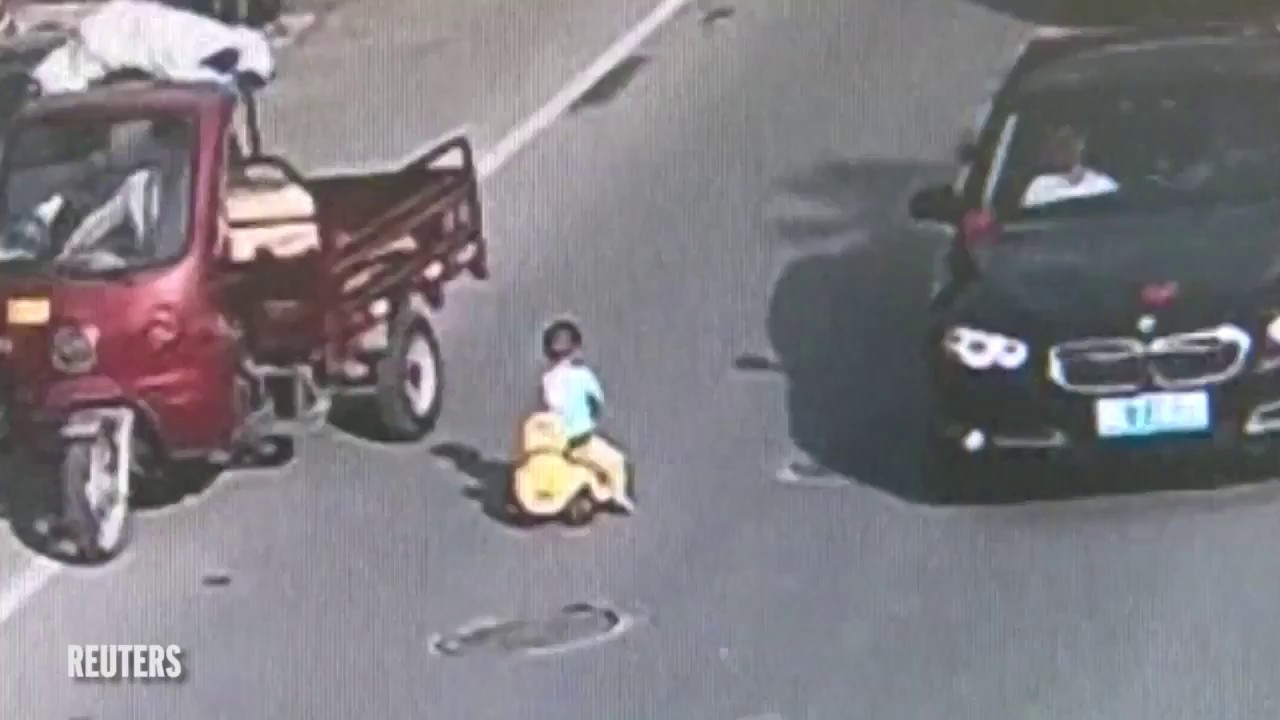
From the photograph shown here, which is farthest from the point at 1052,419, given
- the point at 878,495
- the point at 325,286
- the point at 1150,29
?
the point at 325,286

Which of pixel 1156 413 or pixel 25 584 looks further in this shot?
pixel 25 584

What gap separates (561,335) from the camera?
1.93 meters

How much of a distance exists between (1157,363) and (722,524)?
Answer: 0.44 m

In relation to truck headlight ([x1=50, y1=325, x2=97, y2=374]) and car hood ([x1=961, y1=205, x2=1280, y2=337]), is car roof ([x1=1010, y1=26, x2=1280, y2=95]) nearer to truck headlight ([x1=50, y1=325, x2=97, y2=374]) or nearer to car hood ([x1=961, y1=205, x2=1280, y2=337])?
car hood ([x1=961, y1=205, x2=1280, y2=337])

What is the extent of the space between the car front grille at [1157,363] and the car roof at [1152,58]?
0.84 feet

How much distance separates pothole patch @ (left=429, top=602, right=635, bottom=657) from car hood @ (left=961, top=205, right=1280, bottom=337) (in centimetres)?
46

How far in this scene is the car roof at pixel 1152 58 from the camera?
6.22 ft

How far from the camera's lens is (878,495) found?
1.90m

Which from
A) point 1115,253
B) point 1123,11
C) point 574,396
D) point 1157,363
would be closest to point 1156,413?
point 1157,363

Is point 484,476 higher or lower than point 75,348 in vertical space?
lower

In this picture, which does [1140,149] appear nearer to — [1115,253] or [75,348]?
[1115,253]

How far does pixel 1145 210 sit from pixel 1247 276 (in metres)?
0.11

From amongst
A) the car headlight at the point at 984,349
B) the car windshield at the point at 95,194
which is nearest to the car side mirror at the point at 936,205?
the car headlight at the point at 984,349

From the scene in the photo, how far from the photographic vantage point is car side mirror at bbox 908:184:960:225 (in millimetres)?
1907
